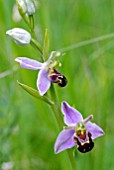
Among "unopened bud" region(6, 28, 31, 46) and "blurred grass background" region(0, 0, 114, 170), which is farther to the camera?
"blurred grass background" region(0, 0, 114, 170)

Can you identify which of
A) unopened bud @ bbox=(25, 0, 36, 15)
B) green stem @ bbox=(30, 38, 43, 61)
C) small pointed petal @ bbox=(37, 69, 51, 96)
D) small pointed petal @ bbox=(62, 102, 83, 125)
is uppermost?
unopened bud @ bbox=(25, 0, 36, 15)

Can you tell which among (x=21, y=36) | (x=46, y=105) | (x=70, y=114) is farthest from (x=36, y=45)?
(x=46, y=105)

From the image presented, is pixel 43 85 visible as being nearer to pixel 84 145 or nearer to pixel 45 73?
pixel 45 73

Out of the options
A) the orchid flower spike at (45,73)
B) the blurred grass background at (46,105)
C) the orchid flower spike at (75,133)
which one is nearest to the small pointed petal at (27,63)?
the orchid flower spike at (45,73)

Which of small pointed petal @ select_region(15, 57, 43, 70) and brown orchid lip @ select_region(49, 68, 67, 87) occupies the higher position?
small pointed petal @ select_region(15, 57, 43, 70)

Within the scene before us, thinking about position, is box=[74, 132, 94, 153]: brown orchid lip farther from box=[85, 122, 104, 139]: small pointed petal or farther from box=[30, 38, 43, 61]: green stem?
box=[30, 38, 43, 61]: green stem

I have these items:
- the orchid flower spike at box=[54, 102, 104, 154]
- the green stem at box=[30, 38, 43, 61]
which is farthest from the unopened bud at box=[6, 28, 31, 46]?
the orchid flower spike at box=[54, 102, 104, 154]
